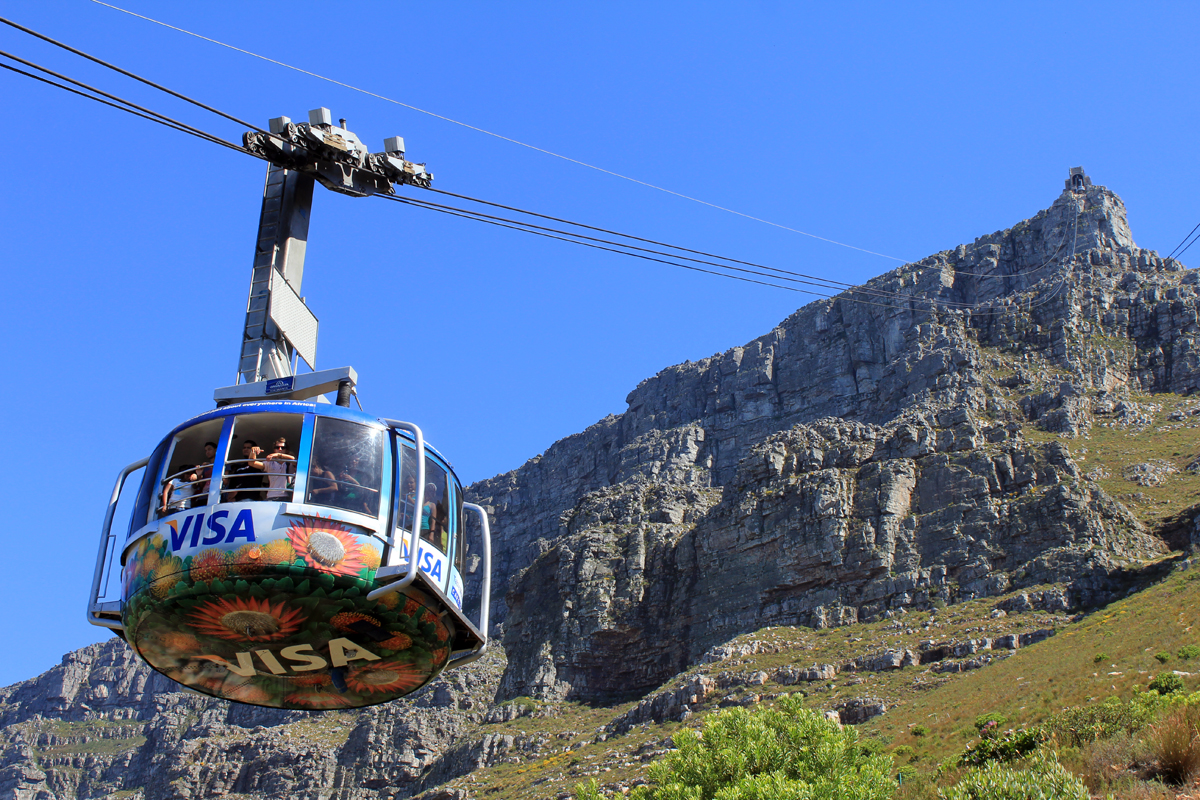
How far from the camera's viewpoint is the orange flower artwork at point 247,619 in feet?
44.0

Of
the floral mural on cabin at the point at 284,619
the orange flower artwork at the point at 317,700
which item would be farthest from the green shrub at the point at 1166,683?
the floral mural on cabin at the point at 284,619

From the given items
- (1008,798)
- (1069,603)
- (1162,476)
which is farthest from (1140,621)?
(1008,798)

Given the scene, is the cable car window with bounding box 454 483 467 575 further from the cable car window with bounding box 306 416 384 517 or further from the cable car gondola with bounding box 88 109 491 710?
the cable car window with bounding box 306 416 384 517

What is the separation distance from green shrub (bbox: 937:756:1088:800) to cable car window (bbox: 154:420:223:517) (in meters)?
16.2

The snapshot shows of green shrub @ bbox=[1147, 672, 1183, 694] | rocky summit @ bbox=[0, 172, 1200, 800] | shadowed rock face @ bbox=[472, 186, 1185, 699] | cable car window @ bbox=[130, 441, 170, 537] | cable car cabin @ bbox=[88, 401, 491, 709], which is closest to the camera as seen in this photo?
cable car cabin @ bbox=[88, 401, 491, 709]

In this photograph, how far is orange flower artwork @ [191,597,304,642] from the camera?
1341 centimetres

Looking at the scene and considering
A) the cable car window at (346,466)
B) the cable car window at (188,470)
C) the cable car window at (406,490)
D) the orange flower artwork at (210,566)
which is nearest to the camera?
the orange flower artwork at (210,566)

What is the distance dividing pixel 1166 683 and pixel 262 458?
123 ft

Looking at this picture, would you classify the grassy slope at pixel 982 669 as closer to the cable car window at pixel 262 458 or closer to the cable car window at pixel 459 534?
the cable car window at pixel 459 534

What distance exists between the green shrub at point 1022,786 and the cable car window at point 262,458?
15.6 metres

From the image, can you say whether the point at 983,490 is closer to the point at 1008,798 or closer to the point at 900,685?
the point at 900,685

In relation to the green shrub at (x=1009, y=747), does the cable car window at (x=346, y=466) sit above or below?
above

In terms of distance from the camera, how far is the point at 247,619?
539 inches

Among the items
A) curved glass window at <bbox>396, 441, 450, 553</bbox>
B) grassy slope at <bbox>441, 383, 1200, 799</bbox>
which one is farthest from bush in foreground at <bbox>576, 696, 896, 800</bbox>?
curved glass window at <bbox>396, 441, 450, 553</bbox>
